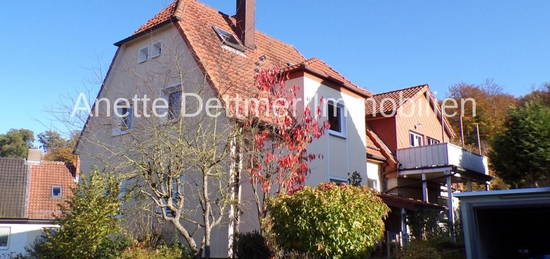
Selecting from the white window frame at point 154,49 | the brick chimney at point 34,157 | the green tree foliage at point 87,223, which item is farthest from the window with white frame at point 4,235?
the green tree foliage at point 87,223

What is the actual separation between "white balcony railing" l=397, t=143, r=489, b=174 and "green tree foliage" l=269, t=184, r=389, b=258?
1055 centimetres

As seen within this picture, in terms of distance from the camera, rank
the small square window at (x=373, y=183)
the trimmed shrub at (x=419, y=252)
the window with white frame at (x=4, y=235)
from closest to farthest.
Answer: the trimmed shrub at (x=419, y=252) < the small square window at (x=373, y=183) < the window with white frame at (x=4, y=235)

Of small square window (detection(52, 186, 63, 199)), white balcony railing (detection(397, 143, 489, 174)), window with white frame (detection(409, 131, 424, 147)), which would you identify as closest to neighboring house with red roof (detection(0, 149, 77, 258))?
small square window (detection(52, 186, 63, 199))

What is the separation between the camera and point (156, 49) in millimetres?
17562

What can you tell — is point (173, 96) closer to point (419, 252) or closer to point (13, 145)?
point (419, 252)

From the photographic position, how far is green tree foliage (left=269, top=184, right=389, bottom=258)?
33.7ft

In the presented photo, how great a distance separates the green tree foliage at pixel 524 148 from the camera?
1838 centimetres

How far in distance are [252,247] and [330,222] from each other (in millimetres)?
3491

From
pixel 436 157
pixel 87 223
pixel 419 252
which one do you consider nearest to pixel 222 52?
pixel 87 223

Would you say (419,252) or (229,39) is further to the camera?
(229,39)

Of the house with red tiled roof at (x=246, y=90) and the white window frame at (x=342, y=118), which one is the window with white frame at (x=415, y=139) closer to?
the house with red tiled roof at (x=246, y=90)

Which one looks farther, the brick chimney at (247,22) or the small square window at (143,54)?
the brick chimney at (247,22)

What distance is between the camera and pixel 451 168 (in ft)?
66.5

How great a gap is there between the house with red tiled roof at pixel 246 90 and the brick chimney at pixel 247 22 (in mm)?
42
